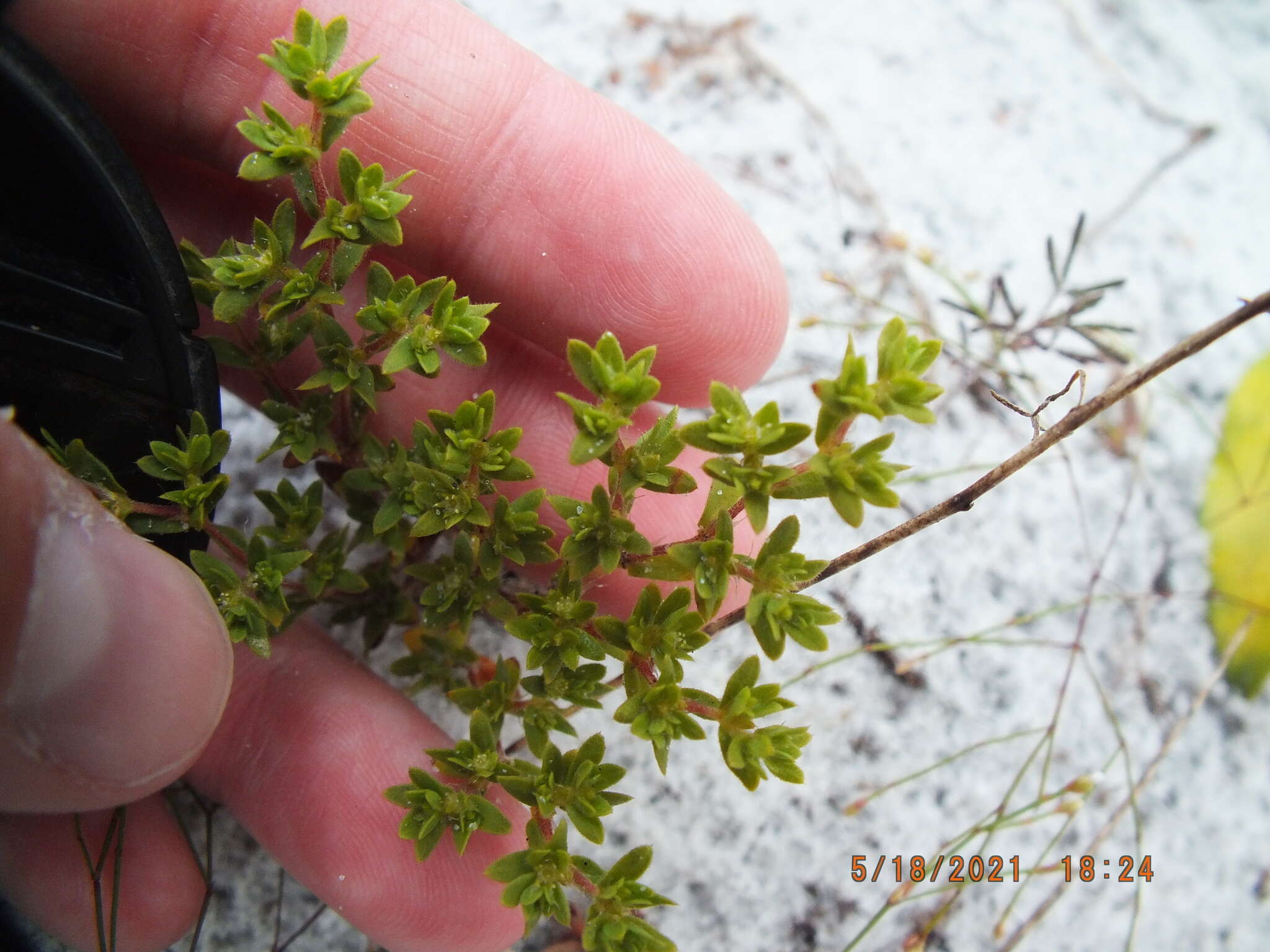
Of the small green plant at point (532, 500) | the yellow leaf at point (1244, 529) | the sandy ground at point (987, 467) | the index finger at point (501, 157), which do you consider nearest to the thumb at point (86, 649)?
the small green plant at point (532, 500)

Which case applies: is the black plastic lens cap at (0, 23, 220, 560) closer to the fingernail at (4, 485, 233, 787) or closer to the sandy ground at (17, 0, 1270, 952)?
the fingernail at (4, 485, 233, 787)

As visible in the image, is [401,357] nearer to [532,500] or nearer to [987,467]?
[532,500]

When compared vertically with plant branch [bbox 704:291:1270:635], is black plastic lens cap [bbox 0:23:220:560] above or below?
below

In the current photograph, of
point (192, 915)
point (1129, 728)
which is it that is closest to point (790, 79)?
point (1129, 728)

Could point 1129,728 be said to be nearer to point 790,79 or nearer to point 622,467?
point 622,467

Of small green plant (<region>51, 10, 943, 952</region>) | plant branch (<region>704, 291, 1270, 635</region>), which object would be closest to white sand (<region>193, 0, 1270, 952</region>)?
small green plant (<region>51, 10, 943, 952</region>)

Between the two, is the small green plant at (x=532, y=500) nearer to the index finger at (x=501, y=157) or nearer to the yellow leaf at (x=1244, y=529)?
the index finger at (x=501, y=157)
